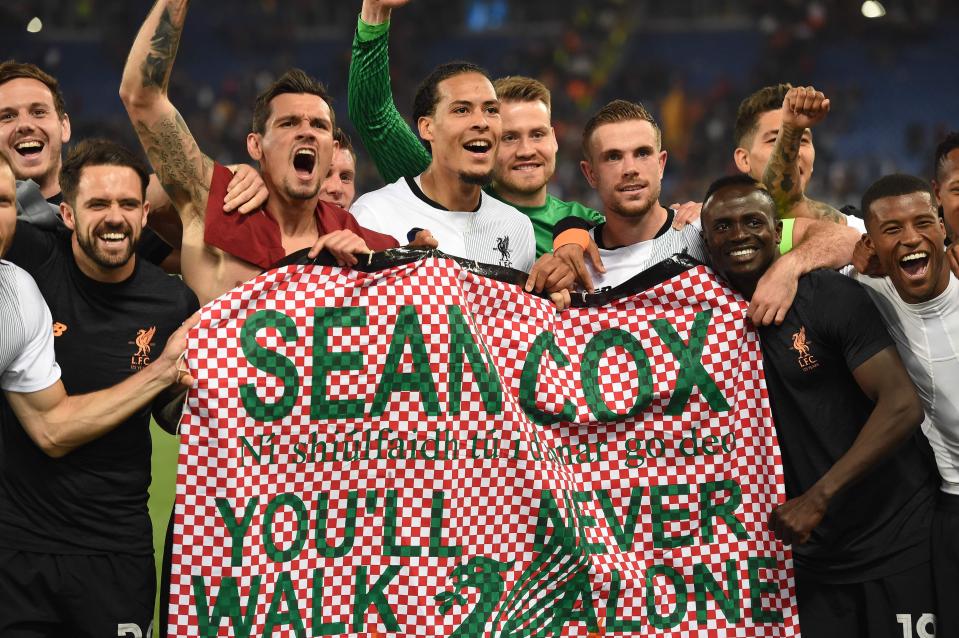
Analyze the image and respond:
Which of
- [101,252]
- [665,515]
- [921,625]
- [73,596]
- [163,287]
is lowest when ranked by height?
[921,625]

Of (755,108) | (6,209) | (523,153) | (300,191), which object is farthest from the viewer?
(755,108)

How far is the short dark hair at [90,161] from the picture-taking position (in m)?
3.73

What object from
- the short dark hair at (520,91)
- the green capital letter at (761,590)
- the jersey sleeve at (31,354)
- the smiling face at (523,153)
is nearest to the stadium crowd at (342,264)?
the jersey sleeve at (31,354)

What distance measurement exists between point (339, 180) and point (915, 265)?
3240 mm

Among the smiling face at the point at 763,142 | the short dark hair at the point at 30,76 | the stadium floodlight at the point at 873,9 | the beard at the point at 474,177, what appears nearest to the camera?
the beard at the point at 474,177

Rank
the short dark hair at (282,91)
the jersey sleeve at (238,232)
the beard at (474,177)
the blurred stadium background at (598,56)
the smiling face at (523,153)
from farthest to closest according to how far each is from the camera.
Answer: the blurred stadium background at (598,56)
the smiling face at (523,153)
the beard at (474,177)
the short dark hair at (282,91)
the jersey sleeve at (238,232)

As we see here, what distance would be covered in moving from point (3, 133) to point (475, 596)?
3169mm

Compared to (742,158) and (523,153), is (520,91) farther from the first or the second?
(742,158)

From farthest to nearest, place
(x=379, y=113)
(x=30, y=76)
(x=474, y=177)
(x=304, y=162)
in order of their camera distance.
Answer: (x=379, y=113)
(x=30, y=76)
(x=474, y=177)
(x=304, y=162)

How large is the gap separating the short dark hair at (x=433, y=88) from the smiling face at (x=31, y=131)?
1.76 metres

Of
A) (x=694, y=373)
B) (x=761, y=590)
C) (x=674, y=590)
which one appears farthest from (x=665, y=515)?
(x=694, y=373)

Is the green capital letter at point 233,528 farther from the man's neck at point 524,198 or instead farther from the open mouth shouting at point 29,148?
the man's neck at point 524,198

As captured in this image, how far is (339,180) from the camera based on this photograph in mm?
5898

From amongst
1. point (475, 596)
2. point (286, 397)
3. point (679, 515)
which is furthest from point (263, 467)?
point (679, 515)
